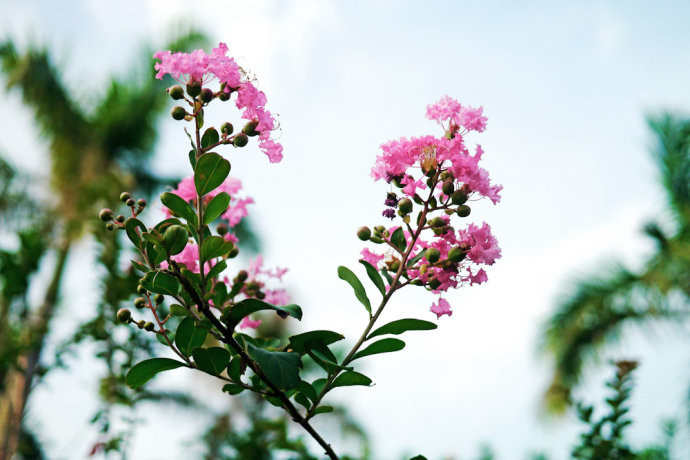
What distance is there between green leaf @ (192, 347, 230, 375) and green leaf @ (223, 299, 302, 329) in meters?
0.05

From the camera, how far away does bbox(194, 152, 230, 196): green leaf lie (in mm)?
845

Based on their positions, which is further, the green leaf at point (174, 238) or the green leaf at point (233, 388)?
the green leaf at point (233, 388)

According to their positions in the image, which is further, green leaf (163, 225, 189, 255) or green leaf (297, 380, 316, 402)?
green leaf (297, 380, 316, 402)

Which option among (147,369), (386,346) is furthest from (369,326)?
(147,369)

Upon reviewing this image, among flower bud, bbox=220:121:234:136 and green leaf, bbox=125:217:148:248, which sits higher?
flower bud, bbox=220:121:234:136

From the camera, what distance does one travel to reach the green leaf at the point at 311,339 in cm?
89

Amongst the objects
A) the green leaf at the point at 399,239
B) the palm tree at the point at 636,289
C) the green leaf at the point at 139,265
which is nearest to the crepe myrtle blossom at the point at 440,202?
the green leaf at the point at 399,239

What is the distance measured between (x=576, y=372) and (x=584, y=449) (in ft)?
19.7

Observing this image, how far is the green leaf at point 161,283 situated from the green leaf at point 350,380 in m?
0.32

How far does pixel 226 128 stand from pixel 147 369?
1.43ft

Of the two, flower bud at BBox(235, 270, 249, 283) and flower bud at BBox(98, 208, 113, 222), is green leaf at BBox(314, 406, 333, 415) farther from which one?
flower bud at BBox(98, 208, 113, 222)

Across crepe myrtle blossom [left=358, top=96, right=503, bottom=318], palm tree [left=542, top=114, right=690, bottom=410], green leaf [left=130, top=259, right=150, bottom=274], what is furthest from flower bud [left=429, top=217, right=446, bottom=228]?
palm tree [left=542, top=114, right=690, bottom=410]

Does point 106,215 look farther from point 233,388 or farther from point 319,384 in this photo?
point 319,384

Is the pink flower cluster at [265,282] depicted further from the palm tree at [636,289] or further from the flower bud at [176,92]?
the palm tree at [636,289]
